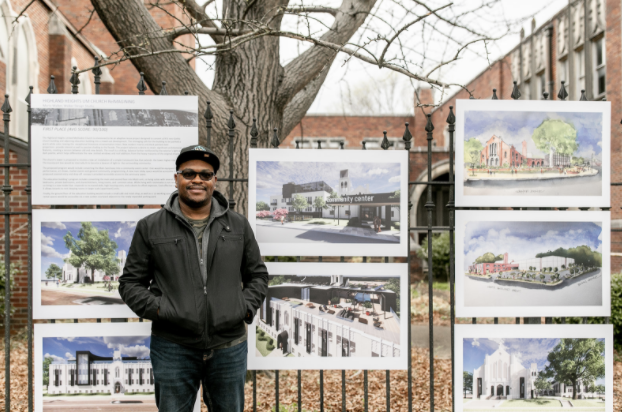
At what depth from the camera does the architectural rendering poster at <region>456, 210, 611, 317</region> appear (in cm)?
317

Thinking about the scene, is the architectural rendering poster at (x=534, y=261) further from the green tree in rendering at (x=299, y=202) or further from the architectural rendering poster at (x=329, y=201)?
the green tree in rendering at (x=299, y=202)

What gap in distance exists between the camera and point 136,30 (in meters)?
4.11

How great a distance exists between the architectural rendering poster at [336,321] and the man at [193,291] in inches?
20.7

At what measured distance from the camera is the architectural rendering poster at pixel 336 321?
3.18 metres

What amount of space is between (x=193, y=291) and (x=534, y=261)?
2.26 meters

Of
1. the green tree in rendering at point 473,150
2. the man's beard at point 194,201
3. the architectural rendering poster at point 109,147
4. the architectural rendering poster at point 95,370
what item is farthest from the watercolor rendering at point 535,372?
the architectural rendering poster at point 109,147

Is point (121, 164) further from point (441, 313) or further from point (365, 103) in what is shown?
point (365, 103)

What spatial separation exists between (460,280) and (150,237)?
2.01 metres

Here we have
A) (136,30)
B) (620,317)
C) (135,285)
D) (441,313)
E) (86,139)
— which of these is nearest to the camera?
(135,285)

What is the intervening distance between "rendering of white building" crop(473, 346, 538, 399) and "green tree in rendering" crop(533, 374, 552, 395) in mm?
26

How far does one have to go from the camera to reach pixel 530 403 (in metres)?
3.21

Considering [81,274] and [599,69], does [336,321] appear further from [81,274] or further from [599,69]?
[599,69]

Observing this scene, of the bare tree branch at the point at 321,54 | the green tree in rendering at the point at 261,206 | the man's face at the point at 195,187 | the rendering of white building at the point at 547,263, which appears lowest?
the rendering of white building at the point at 547,263

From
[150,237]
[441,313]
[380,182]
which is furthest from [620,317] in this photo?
[150,237]
